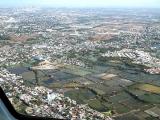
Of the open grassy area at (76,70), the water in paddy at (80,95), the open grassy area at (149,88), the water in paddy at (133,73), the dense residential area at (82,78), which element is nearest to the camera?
the dense residential area at (82,78)

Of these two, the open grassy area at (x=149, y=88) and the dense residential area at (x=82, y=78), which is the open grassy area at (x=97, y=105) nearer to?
the dense residential area at (x=82, y=78)

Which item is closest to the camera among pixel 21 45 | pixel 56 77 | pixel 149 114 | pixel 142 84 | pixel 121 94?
pixel 149 114

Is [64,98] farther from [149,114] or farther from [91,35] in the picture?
[91,35]

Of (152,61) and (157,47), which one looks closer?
(152,61)

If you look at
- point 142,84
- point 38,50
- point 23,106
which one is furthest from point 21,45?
point 23,106

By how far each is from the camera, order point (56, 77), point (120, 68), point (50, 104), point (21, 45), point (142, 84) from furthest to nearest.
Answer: point (21, 45) → point (120, 68) → point (56, 77) → point (142, 84) → point (50, 104)

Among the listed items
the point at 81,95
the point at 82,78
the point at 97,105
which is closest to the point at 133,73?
the point at 82,78

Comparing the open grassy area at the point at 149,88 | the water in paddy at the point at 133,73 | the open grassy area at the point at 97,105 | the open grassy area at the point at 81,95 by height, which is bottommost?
the water in paddy at the point at 133,73

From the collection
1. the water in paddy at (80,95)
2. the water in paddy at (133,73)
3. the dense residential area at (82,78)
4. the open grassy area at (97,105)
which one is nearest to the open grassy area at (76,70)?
the dense residential area at (82,78)

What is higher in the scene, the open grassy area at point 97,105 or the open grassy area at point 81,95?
the open grassy area at point 97,105

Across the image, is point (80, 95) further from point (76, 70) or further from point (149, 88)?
point (76, 70)

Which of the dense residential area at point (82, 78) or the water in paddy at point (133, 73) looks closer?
the dense residential area at point (82, 78)
